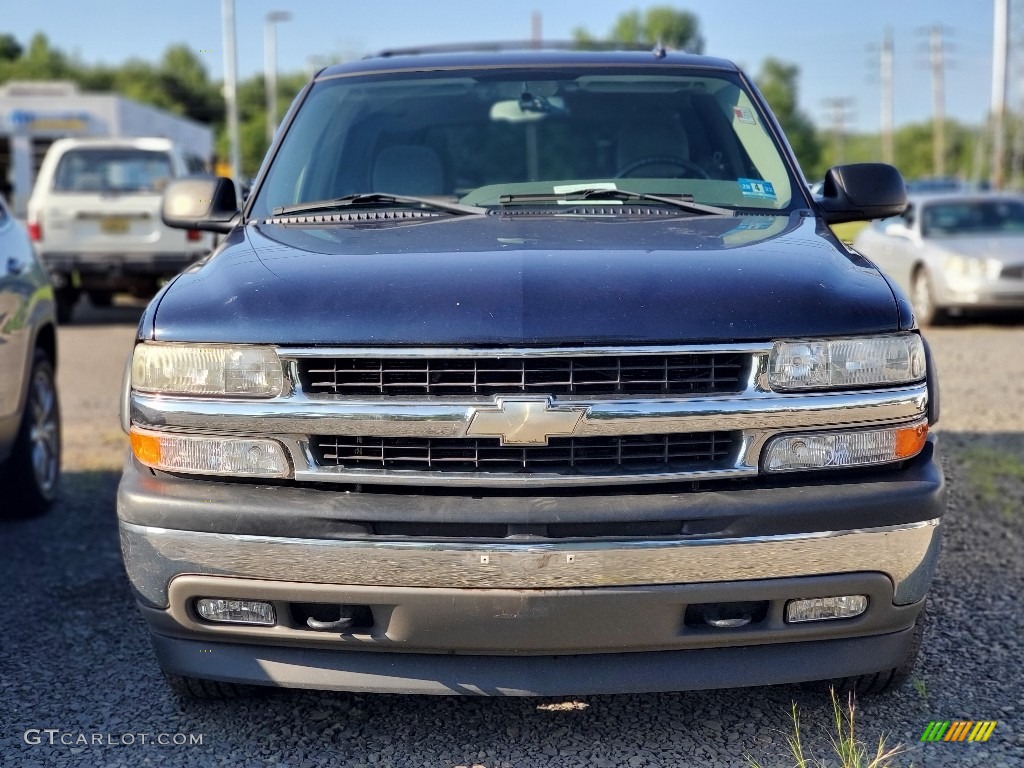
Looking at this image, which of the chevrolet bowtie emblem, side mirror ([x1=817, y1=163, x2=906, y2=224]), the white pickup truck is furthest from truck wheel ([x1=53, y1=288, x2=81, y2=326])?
the chevrolet bowtie emblem

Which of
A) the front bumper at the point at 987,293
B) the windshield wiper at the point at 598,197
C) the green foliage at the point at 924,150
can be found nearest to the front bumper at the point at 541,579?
the windshield wiper at the point at 598,197

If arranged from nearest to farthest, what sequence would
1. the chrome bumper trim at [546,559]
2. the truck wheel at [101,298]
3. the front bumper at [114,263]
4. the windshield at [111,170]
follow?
the chrome bumper trim at [546,559] < the front bumper at [114,263] < the windshield at [111,170] < the truck wheel at [101,298]

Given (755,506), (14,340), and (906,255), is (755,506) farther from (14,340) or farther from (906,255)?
(906,255)

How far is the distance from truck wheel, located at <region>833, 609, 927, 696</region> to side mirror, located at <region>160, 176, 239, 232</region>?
242 centimetres

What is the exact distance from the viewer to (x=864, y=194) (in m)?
4.00

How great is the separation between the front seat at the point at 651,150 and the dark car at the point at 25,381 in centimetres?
258

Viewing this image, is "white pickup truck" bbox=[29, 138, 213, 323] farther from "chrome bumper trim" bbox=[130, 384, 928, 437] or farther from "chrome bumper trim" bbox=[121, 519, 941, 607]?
"chrome bumper trim" bbox=[121, 519, 941, 607]

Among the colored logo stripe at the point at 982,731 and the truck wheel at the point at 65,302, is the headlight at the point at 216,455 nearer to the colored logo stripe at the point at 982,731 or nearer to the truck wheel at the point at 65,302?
the colored logo stripe at the point at 982,731

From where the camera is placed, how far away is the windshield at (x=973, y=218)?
14227 millimetres

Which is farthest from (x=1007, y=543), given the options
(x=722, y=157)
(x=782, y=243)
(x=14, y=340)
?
(x=14, y=340)

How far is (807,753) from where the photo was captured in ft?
10.1

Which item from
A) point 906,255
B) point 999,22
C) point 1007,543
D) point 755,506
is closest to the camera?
point 755,506

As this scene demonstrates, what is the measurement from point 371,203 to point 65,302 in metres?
11.6

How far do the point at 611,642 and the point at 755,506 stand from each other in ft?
1.49
